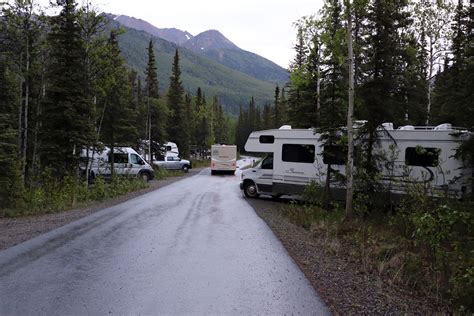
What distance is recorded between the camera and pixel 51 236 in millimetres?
9242

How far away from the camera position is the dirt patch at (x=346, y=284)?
16.6ft

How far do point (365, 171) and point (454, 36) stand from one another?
1857 cm

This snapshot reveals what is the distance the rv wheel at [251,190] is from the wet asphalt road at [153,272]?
814cm

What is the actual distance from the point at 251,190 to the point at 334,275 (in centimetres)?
1292

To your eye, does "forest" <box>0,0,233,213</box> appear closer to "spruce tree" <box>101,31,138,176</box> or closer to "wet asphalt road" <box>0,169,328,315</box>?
"spruce tree" <box>101,31,138,176</box>

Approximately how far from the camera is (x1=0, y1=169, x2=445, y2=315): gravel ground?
201 inches

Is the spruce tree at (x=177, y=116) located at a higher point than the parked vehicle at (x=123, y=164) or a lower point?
higher

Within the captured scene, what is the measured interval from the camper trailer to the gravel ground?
10.5 ft

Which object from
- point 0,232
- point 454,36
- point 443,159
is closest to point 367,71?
point 443,159

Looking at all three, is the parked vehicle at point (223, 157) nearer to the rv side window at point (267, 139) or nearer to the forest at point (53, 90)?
the forest at point (53, 90)

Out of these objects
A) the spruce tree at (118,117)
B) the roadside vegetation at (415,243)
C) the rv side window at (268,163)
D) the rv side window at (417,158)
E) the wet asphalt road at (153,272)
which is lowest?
the wet asphalt road at (153,272)

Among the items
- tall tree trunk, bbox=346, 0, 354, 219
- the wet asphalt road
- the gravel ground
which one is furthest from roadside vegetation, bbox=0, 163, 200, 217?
tall tree trunk, bbox=346, 0, 354, 219

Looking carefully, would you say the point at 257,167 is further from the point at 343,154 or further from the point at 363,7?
the point at 363,7

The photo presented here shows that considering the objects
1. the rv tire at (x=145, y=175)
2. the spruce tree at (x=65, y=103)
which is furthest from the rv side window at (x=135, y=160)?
the spruce tree at (x=65, y=103)
